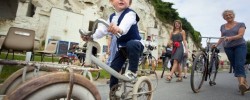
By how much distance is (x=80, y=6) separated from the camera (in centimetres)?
2866

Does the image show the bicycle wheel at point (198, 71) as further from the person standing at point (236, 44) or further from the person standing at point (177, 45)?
the person standing at point (177, 45)

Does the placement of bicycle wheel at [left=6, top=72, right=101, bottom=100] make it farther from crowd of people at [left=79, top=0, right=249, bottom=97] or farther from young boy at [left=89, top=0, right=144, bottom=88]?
young boy at [left=89, top=0, right=144, bottom=88]

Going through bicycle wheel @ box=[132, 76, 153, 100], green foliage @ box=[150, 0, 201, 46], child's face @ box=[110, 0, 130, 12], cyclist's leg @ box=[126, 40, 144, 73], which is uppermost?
green foliage @ box=[150, 0, 201, 46]

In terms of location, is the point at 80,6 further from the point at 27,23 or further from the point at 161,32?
the point at 161,32

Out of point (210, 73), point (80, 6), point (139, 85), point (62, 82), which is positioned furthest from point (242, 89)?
point (80, 6)

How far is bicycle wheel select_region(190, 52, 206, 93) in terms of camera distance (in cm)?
534

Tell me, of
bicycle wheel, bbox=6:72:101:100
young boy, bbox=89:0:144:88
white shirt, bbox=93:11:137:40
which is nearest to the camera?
bicycle wheel, bbox=6:72:101:100

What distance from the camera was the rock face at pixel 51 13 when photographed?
24.7 meters

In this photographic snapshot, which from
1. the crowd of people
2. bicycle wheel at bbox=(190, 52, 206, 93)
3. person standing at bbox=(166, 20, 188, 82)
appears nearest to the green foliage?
the crowd of people

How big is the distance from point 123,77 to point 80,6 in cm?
2697

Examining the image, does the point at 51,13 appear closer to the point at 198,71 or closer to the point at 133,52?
the point at 198,71

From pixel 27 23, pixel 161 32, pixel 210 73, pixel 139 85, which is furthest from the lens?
pixel 161 32

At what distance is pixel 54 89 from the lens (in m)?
1.55

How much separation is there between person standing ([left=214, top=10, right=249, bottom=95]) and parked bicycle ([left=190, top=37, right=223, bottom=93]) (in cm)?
25
